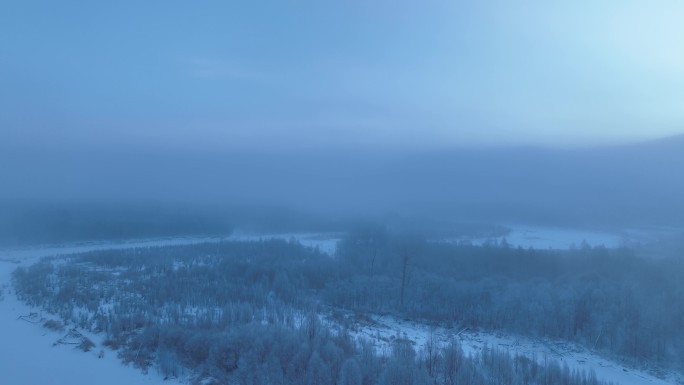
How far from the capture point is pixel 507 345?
52.9 ft

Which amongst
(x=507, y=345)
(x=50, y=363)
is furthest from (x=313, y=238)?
(x=50, y=363)

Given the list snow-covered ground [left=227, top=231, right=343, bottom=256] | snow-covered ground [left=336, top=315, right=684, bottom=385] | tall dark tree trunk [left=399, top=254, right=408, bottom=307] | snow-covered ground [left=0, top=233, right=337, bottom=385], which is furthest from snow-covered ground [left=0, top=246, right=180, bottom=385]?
snow-covered ground [left=227, top=231, right=343, bottom=256]

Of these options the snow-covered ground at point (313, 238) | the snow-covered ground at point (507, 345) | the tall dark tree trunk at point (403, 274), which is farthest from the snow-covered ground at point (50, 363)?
the snow-covered ground at point (313, 238)

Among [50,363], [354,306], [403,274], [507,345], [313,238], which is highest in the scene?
[313,238]

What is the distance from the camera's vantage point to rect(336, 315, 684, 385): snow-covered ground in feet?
43.8

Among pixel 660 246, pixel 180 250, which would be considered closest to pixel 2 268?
pixel 180 250

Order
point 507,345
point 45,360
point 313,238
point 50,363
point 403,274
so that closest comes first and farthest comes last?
point 50,363, point 45,360, point 507,345, point 403,274, point 313,238

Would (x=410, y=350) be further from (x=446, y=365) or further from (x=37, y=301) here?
(x=37, y=301)

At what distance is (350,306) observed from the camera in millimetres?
20766

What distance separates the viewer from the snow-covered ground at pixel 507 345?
13.4 m

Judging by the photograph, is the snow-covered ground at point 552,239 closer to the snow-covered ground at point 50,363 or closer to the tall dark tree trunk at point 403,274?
the tall dark tree trunk at point 403,274

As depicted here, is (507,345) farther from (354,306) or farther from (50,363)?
(50,363)

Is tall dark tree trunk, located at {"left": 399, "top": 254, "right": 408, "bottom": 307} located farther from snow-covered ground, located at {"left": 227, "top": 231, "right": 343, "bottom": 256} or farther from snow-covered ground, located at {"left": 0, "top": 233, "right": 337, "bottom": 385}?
snow-covered ground, located at {"left": 0, "top": 233, "right": 337, "bottom": 385}

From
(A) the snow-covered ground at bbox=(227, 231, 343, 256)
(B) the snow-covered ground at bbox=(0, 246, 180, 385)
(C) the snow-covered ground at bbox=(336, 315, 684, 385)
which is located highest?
(A) the snow-covered ground at bbox=(227, 231, 343, 256)
